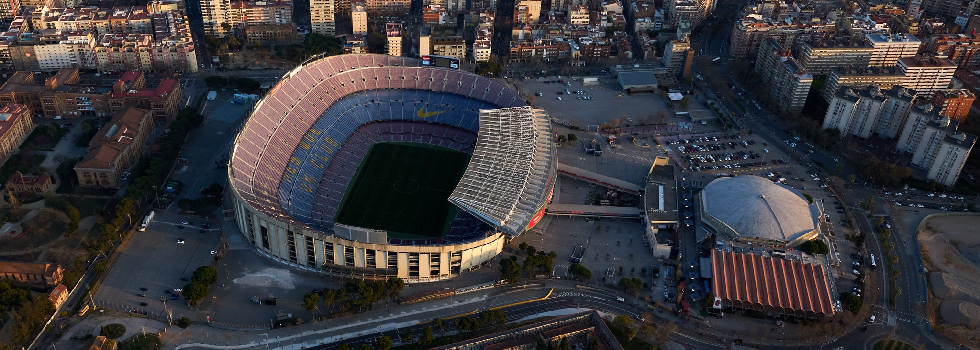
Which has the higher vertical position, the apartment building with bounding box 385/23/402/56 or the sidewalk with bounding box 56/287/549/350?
the apartment building with bounding box 385/23/402/56

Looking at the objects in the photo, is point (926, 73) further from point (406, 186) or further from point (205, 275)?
point (205, 275)

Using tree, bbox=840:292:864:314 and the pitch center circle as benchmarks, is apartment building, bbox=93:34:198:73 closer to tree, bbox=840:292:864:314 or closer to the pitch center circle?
the pitch center circle

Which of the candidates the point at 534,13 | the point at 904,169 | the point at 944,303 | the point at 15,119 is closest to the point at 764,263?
the point at 944,303

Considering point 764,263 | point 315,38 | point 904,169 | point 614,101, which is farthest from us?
point 315,38

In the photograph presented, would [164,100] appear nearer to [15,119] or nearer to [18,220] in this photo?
[15,119]

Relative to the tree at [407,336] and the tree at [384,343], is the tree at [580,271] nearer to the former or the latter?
the tree at [407,336]

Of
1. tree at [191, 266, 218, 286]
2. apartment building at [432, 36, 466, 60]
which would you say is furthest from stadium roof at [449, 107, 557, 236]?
apartment building at [432, 36, 466, 60]
